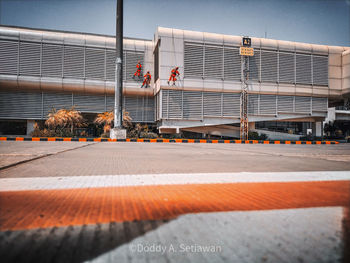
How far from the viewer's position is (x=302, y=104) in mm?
29109

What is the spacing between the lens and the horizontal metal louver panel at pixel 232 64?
27.0 metres

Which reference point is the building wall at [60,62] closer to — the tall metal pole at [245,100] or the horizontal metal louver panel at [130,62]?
the horizontal metal louver panel at [130,62]

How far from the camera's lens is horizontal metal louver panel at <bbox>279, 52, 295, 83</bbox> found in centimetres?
2836

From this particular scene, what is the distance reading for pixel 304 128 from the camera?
4094 centimetres

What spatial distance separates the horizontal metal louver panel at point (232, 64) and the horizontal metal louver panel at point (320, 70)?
33.6 ft

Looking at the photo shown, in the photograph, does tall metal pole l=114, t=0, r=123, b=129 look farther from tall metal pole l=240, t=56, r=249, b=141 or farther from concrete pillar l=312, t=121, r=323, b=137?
concrete pillar l=312, t=121, r=323, b=137

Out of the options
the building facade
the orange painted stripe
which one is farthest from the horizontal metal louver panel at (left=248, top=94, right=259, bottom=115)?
the orange painted stripe

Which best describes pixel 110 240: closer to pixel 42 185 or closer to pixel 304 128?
pixel 42 185

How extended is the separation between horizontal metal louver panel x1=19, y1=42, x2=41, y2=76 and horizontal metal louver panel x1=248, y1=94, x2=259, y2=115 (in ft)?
79.3

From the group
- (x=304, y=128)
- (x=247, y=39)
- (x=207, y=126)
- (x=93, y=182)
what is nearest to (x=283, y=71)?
(x=247, y=39)

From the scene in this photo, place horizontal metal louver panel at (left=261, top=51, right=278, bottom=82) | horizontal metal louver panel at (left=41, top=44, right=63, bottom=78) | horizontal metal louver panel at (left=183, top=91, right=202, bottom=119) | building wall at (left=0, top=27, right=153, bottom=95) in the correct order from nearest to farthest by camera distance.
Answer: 1. building wall at (left=0, top=27, right=153, bottom=95)
2. horizontal metal louver panel at (left=41, top=44, right=63, bottom=78)
3. horizontal metal louver panel at (left=183, top=91, right=202, bottom=119)
4. horizontal metal louver panel at (left=261, top=51, right=278, bottom=82)

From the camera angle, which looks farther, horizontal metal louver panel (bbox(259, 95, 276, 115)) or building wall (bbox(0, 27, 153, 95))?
horizontal metal louver panel (bbox(259, 95, 276, 115))

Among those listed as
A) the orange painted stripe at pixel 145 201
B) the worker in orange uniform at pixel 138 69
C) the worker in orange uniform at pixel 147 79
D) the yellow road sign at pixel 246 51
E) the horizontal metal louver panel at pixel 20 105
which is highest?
the yellow road sign at pixel 246 51

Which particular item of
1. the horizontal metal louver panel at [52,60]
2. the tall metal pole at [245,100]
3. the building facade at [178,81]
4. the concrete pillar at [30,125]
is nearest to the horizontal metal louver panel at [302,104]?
the building facade at [178,81]
